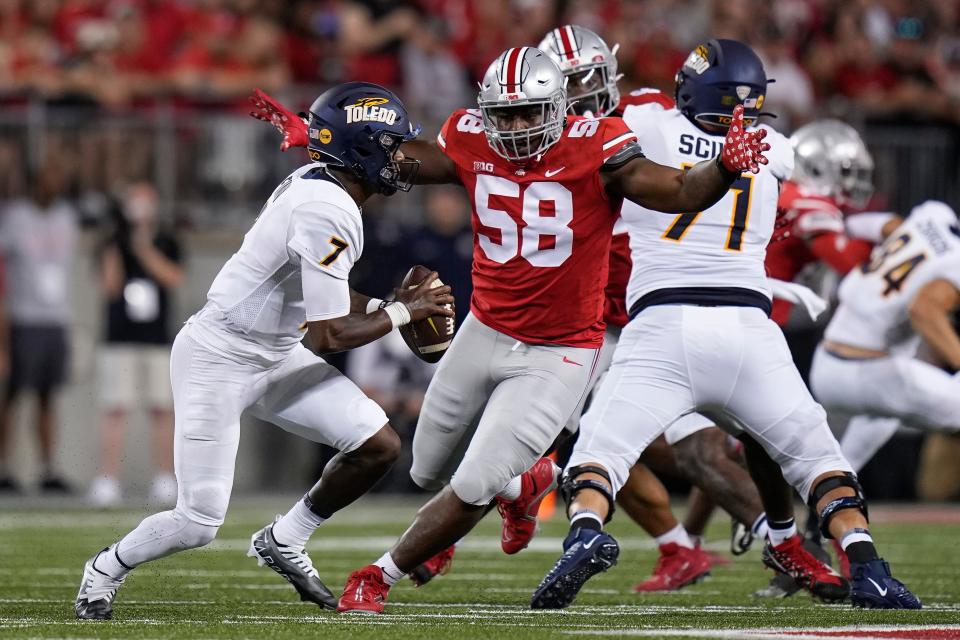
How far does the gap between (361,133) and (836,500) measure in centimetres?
193

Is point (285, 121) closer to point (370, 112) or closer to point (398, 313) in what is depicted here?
point (370, 112)

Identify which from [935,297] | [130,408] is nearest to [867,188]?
[935,297]

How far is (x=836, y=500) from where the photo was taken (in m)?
5.61

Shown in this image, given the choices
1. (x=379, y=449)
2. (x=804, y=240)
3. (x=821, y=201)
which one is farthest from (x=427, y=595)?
(x=821, y=201)

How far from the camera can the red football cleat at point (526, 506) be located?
5953mm

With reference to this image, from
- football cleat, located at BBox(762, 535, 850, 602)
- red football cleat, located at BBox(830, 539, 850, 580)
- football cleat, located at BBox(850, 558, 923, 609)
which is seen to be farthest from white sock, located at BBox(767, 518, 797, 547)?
football cleat, located at BBox(850, 558, 923, 609)

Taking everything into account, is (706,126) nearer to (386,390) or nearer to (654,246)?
(654,246)

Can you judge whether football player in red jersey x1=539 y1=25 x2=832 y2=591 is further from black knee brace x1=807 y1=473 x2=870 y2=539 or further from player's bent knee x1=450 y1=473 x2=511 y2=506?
player's bent knee x1=450 y1=473 x2=511 y2=506

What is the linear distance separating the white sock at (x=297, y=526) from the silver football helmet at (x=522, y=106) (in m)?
1.33

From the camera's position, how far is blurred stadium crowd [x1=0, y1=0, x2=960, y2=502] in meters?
11.5

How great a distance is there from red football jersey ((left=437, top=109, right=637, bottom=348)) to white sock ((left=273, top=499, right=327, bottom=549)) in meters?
0.86

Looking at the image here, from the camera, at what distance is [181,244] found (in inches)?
471

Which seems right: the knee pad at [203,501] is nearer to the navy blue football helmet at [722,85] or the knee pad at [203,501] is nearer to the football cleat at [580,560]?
the football cleat at [580,560]

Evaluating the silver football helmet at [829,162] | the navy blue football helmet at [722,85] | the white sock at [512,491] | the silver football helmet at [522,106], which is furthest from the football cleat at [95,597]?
the silver football helmet at [829,162]
